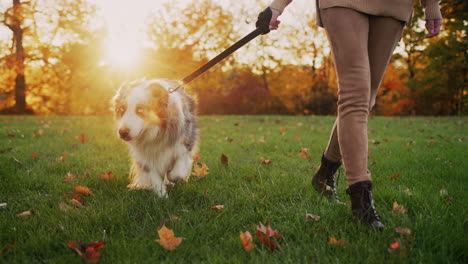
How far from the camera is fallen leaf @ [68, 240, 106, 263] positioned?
1.79 metres

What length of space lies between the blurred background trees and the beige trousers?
1315 centimetres

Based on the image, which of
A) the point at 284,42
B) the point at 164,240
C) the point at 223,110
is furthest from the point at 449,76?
the point at 164,240

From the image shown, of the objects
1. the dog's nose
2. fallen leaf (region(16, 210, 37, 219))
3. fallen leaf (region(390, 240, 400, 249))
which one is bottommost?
fallen leaf (region(16, 210, 37, 219))

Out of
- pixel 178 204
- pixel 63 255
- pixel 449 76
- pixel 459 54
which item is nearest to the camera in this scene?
pixel 63 255

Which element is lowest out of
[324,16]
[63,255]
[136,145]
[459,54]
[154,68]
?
[63,255]

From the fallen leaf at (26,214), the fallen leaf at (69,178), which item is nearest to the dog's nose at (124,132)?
the fallen leaf at (26,214)

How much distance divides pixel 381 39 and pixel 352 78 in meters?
0.34

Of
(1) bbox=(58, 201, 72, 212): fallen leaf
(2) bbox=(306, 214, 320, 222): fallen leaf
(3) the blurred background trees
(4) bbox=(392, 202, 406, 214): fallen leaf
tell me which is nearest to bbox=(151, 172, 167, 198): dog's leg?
(1) bbox=(58, 201, 72, 212): fallen leaf

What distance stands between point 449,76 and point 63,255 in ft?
91.6

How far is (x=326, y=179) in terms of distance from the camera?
279cm

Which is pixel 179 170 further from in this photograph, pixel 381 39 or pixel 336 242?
pixel 381 39

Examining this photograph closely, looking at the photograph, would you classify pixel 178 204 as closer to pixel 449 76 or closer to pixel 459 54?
pixel 459 54

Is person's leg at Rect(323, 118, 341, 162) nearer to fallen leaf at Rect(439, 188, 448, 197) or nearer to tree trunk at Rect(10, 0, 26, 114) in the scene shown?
fallen leaf at Rect(439, 188, 448, 197)

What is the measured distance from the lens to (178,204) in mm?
2711
